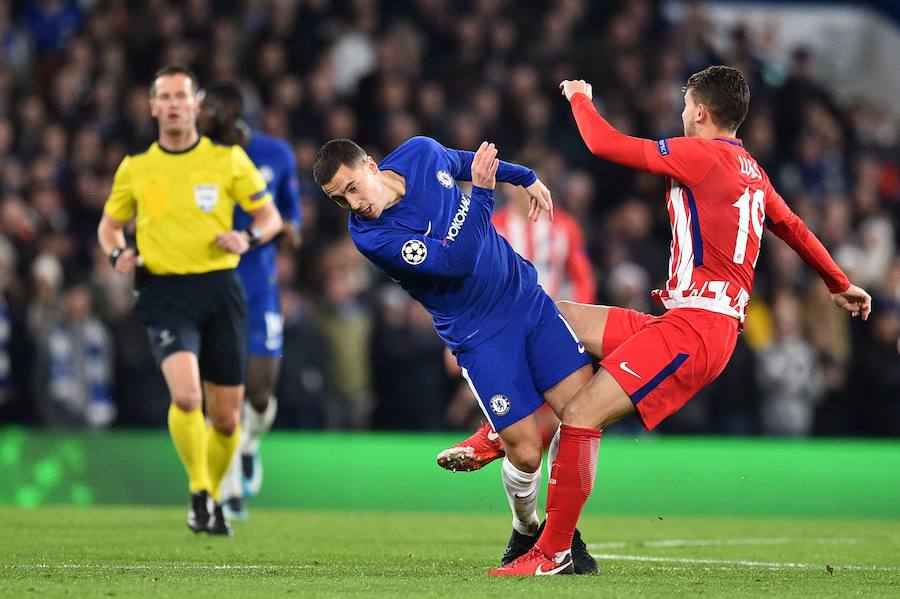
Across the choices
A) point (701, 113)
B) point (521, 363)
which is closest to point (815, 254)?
point (701, 113)

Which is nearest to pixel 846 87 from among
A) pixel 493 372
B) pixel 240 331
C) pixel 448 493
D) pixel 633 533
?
pixel 448 493

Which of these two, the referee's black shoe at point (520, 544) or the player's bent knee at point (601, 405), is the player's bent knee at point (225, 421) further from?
the player's bent knee at point (601, 405)

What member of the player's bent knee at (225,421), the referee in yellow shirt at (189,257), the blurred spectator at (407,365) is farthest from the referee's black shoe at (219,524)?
the blurred spectator at (407,365)

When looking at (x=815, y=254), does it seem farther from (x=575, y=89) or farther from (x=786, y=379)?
(x=786, y=379)

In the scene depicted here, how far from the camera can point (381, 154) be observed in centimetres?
1506

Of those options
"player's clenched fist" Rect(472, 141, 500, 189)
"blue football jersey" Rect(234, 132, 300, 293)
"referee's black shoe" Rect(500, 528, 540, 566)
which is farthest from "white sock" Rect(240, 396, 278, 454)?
"player's clenched fist" Rect(472, 141, 500, 189)

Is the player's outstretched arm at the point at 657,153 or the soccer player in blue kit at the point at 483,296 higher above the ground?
the player's outstretched arm at the point at 657,153

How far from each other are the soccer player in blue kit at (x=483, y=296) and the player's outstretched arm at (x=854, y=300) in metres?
1.30

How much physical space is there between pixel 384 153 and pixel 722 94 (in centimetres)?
865

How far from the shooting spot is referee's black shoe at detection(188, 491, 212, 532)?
8688 millimetres

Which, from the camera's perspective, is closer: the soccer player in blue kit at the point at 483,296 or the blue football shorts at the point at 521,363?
the soccer player in blue kit at the point at 483,296

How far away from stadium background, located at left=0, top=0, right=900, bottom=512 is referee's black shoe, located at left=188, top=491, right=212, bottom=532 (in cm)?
361

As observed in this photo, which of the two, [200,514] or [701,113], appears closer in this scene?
[701,113]

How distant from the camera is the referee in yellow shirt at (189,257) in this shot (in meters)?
8.68
